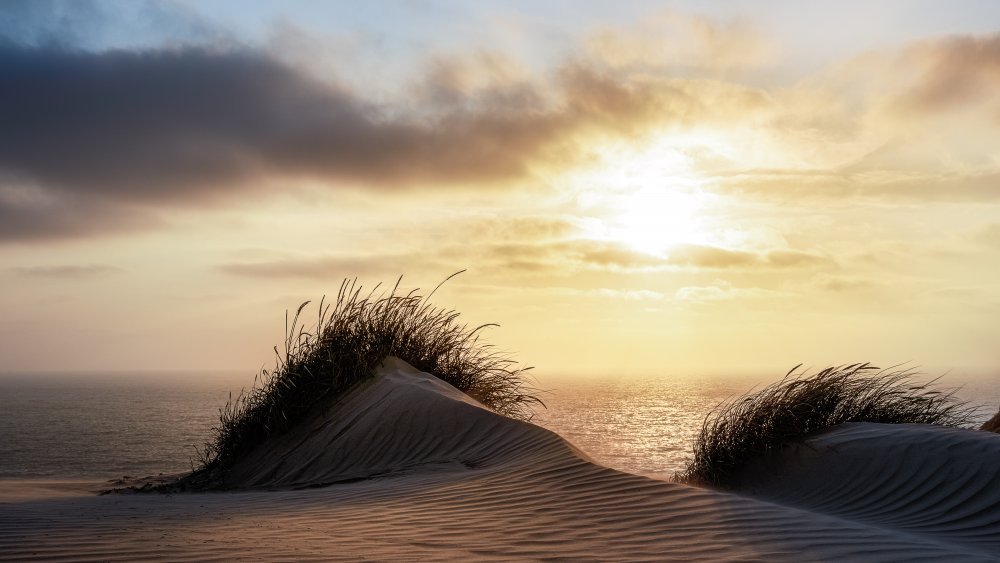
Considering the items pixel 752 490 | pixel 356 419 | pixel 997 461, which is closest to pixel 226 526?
pixel 356 419

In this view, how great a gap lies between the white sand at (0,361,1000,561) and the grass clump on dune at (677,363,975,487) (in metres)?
0.37

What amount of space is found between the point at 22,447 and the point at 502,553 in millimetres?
33350

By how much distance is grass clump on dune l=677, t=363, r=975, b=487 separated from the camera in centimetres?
963

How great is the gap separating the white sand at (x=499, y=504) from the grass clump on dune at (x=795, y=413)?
0.37m

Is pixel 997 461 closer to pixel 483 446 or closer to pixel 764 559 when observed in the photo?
pixel 764 559

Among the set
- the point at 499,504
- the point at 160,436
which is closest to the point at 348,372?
the point at 499,504

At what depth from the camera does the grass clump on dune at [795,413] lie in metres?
9.63

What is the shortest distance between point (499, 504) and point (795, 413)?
17.3 ft

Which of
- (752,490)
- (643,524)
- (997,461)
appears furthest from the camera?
(752,490)

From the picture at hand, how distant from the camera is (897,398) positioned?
1069cm

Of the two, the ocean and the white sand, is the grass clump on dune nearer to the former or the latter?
the white sand

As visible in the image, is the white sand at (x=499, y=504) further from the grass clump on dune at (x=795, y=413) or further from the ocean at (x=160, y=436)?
the ocean at (x=160, y=436)

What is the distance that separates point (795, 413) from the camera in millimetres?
9719

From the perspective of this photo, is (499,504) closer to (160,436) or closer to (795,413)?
(795,413)
